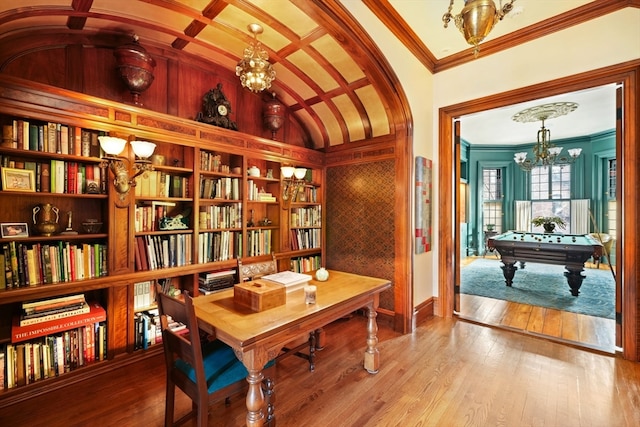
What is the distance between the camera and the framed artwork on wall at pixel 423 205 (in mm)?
3256

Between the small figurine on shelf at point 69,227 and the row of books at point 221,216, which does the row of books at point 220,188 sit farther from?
the small figurine on shelf at point 69,227

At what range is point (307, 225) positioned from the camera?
387 centimetres

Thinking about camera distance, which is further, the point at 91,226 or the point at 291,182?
the point at 291,182

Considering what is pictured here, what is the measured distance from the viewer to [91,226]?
225 centimetres

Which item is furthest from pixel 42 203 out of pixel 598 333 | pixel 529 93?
pixel 598 333

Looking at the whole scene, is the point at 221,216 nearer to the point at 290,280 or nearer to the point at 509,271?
the point at 290,280

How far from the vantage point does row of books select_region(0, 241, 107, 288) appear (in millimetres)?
1906

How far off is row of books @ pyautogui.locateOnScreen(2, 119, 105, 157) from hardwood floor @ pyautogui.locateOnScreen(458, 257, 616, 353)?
177 inches

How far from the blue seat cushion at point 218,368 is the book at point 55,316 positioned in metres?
1.18

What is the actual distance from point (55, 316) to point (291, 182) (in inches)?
99.5

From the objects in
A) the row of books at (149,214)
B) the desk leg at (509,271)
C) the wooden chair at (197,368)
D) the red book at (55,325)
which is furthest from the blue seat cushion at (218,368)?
the desk leg at (509,271)

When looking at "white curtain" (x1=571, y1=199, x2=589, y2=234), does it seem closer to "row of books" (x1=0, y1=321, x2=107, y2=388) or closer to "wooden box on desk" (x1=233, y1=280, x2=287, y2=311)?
"wooden box on desk" (x1=233, y1=280, x2=287, y2=311)

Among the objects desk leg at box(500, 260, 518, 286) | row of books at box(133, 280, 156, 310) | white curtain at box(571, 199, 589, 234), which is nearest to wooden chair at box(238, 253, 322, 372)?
row of books at box(133, 280, 156, 310)

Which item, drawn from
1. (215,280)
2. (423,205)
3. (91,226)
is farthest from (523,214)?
(91,226)
